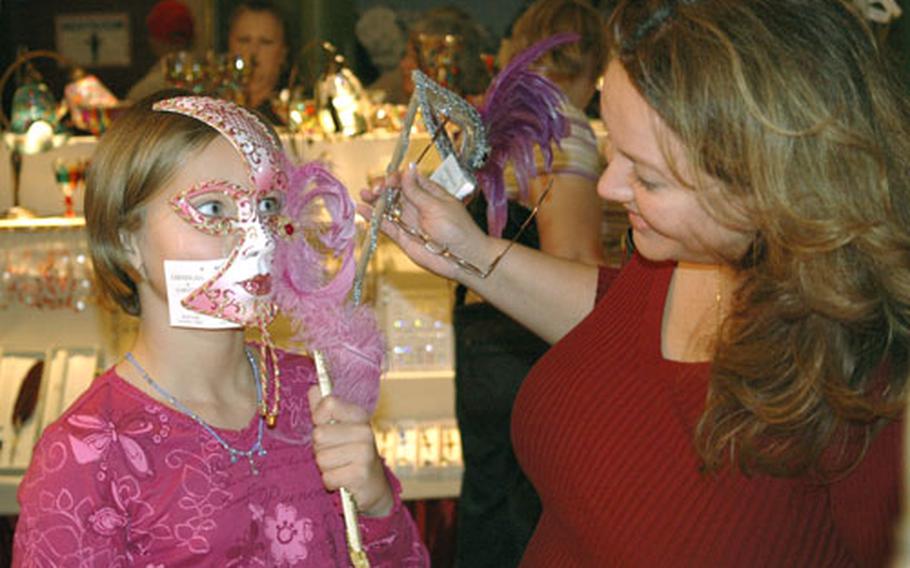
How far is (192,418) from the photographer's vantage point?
173 cm

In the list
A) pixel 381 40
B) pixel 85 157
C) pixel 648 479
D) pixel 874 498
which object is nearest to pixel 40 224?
pixel 85 157

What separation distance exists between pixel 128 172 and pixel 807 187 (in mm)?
927

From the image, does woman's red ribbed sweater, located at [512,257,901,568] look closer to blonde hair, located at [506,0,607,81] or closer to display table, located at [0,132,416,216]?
blonde hair, located at [506,0,607,81]

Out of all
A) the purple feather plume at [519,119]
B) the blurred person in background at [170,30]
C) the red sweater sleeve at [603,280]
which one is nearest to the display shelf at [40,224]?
the blurred person in background at [170,30]

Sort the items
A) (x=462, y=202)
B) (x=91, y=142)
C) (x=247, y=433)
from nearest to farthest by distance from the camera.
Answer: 1. (x=247, y=433)
2. (x=462, y=202)
3. (x=91, y=142)

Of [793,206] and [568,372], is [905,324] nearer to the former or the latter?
[793,206]

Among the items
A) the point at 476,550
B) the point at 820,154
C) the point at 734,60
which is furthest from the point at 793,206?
the point at 476,550

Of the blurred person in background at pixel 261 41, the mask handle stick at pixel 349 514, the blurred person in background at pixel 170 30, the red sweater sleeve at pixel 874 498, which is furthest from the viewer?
the blurred person in background at pixel 170 30

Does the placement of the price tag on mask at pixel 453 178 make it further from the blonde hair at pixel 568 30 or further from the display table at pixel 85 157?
the display table at pixel 85 157

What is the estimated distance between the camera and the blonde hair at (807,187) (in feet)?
4.32

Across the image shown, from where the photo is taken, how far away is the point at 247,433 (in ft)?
5.84

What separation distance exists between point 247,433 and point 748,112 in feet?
2.87

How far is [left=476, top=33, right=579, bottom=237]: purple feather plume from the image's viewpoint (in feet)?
6.40

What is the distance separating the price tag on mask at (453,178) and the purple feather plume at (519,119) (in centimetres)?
5
